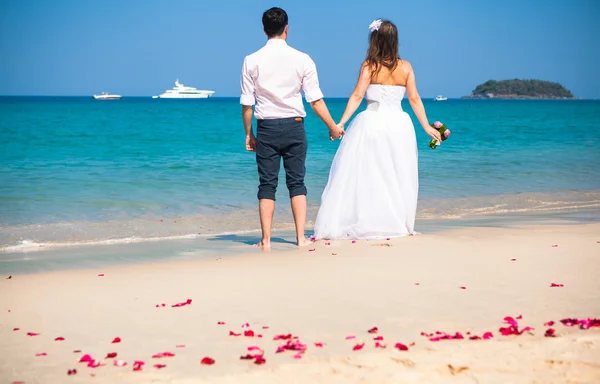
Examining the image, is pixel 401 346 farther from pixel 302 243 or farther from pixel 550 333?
pixel 302 243

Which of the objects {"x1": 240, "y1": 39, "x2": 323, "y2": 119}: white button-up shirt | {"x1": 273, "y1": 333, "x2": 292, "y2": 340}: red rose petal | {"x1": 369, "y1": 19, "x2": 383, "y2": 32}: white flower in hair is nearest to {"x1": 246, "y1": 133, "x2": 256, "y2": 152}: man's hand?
{"x1": 240, "y1": 39, "x2": 323, "y2": 119}: white button-up shirt

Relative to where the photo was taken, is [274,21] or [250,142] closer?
[274,21]

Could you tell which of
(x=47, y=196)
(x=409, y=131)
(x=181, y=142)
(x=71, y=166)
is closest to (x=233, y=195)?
(x=47, y=196)

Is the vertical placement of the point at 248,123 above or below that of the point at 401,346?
above

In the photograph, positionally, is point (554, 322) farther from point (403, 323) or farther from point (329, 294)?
point (329, 294)

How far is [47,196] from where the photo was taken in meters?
11.6

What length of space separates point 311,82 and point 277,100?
13.8 inches

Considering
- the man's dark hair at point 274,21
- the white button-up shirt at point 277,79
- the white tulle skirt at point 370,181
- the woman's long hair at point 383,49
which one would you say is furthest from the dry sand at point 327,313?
the man's dark hair at point 274,21

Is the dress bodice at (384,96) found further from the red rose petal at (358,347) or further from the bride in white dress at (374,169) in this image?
the red rose petal at (358,347)

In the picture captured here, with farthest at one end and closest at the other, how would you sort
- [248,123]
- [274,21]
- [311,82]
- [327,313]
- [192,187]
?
[192,187], [248,123], [311,82], [274,21], [327,313]

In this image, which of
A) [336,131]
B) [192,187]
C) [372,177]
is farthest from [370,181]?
[192,187]

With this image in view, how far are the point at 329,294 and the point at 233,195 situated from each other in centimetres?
739

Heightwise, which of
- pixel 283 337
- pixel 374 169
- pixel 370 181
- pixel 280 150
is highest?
pixel 280 150

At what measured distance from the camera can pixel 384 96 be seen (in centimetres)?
701
